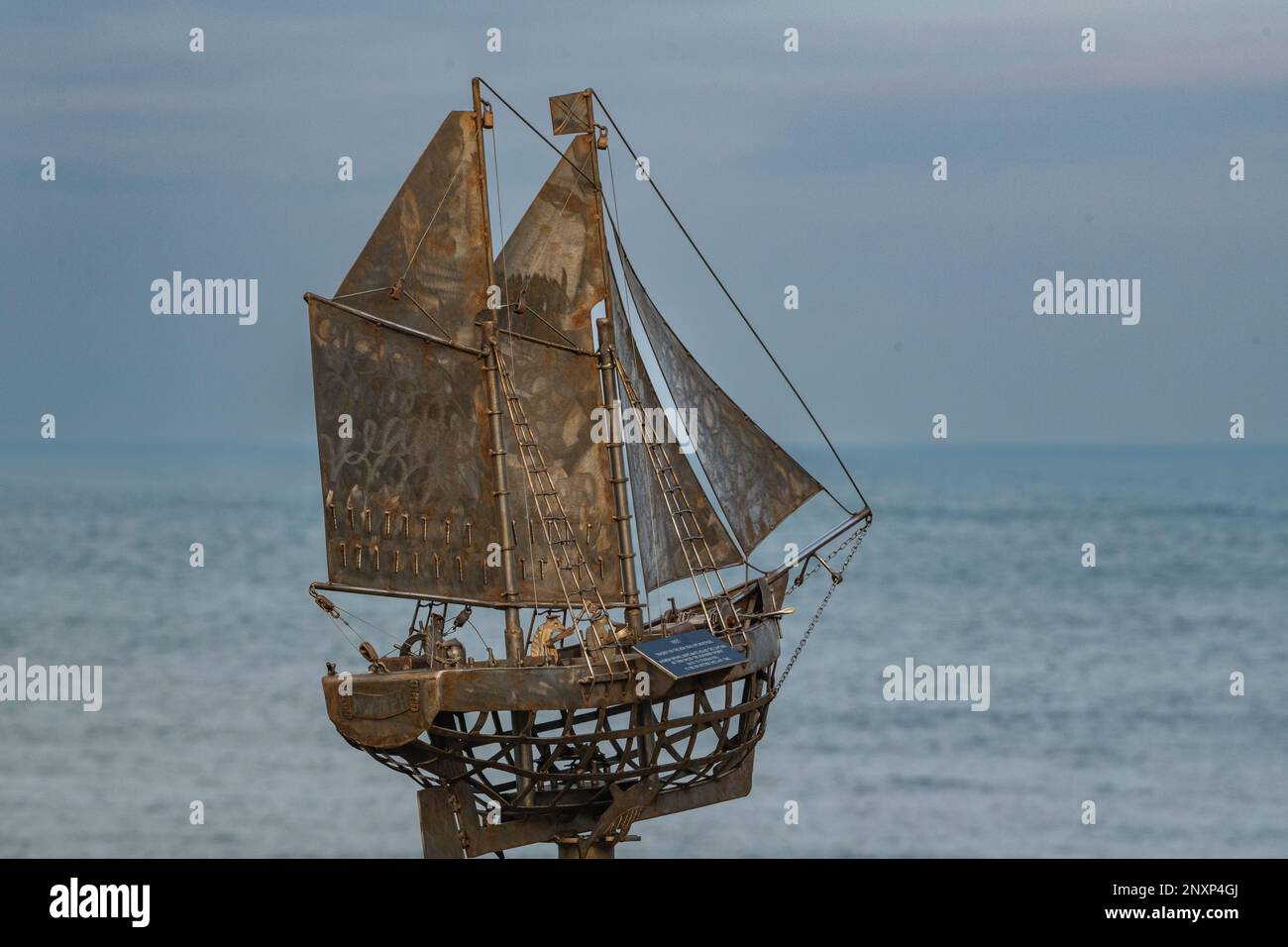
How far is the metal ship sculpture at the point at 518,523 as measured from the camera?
32750mm

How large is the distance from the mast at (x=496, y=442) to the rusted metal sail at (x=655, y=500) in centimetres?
193

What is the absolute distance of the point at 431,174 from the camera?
112 feet

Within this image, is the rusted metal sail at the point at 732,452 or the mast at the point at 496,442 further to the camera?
the rusted metal sail at the point at 732,452

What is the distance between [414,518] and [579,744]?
3.61 m

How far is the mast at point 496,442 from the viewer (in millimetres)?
33906

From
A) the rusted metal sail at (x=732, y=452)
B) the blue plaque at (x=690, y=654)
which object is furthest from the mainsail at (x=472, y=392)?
the blue plaque at (x=690, y=654)

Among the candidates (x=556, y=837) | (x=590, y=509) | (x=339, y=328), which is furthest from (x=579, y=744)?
(x=339, y=328)

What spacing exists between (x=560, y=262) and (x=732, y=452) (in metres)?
3.85

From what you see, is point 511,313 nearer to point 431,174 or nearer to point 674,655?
point 431,174

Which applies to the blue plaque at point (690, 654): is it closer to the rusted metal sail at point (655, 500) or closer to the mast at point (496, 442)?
the mast at point (496, 442)

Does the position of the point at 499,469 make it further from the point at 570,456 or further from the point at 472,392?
the point at 570,456

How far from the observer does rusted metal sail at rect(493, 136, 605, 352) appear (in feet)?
117

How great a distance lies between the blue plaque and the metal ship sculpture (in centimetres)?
4

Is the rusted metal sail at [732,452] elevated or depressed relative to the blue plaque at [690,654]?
elevated
